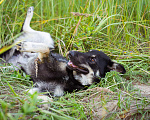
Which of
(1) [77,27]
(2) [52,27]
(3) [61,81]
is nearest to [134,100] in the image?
(3) [61,81]

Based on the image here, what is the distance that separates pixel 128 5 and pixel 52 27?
80.4 inches

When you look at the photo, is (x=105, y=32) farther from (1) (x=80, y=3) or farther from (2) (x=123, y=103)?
(2) (x=123, y=103)

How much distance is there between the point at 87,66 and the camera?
100 inches

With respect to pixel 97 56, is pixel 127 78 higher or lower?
lower

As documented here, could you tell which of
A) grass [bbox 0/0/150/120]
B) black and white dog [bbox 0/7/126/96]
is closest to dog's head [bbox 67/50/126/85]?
black and white dog [bbox 0/7/126/96]

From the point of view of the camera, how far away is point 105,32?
4078 mm

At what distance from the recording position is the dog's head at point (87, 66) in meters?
2.49

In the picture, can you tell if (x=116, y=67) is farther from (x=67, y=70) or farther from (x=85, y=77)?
(x=67, y=70)

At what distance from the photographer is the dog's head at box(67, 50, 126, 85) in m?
2.49

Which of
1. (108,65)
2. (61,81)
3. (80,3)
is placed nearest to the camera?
(61,81)

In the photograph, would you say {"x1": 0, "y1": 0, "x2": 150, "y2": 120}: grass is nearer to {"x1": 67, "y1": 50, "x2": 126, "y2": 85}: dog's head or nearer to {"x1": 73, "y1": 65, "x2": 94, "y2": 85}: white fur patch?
{"x1": 67, "y1": 50, "x2": 126, "y2": 85}: dog's head

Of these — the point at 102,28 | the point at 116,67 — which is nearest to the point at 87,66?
the point at 116,67

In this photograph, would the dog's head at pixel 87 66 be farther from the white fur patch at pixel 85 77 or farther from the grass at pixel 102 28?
the grass at pixel 102 28

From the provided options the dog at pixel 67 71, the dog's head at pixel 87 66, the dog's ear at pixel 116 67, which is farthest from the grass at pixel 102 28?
the dog at pixel 67 71
